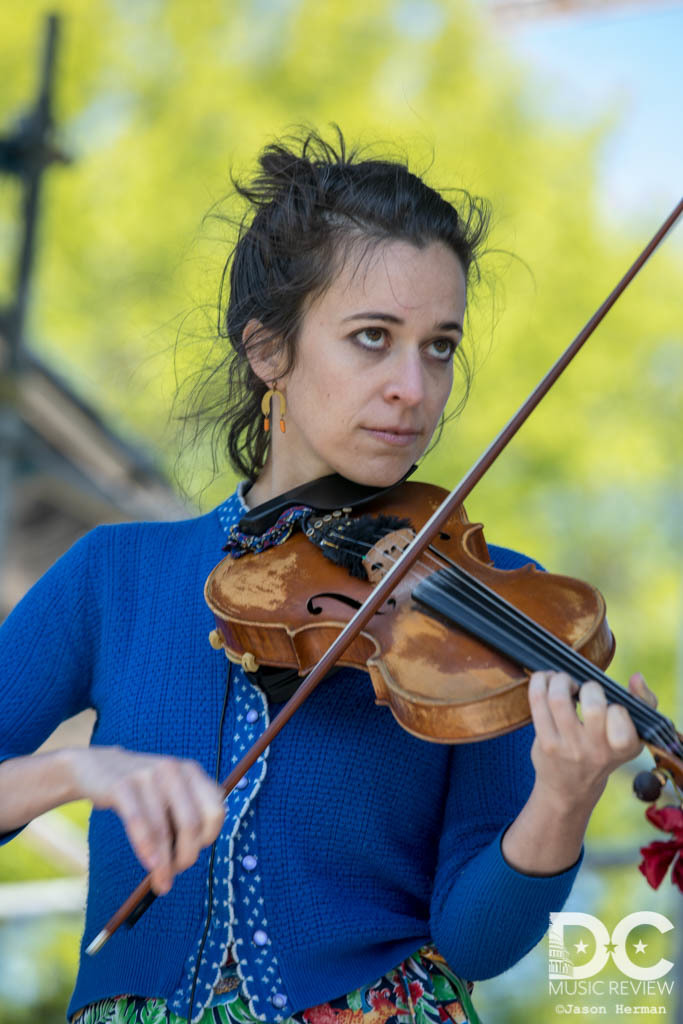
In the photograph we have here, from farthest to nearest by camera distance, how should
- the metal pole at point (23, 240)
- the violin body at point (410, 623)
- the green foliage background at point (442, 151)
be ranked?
the green foliage background at point (442, 151) < the metal pole at point (23, 240) < the violin body at point (410, 623)

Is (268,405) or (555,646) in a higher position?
(555,646)

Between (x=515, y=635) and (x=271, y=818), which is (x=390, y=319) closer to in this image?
(x=515, y=635)

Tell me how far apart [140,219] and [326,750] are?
6.92 meters

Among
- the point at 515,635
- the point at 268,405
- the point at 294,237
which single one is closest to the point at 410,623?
the point at 515,635

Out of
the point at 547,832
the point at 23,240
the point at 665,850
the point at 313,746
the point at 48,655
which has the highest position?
the point at 665,850

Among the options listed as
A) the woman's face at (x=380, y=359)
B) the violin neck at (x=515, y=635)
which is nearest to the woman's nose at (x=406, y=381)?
the woman's face at (x=380, y=359)

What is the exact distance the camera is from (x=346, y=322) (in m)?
1.61

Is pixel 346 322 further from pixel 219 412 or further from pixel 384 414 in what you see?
pixel 219 412

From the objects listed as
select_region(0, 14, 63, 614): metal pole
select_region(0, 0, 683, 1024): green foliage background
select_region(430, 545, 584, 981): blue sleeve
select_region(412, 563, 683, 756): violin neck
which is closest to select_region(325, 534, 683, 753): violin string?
select_region(412, 563, 683, 756): violin neck

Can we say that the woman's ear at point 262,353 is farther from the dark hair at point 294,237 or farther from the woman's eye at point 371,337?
the woman's eye at point 371,337

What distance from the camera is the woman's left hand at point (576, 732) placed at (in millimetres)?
1200

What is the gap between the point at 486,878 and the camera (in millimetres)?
1423

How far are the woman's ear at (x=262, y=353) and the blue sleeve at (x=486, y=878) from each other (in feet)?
1.88

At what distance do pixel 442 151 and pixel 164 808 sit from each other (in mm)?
7114
